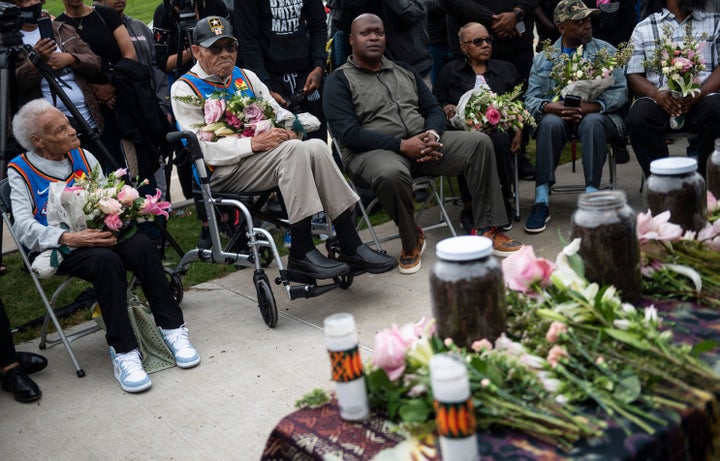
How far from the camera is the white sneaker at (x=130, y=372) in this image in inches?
150

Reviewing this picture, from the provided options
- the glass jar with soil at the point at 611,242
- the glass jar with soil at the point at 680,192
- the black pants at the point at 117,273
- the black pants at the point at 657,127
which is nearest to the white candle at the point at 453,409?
the glass jar with soil at the point at 611,242

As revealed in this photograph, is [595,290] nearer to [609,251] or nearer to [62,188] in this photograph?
[609,251]

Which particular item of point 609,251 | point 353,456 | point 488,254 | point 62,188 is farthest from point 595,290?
point 62,188

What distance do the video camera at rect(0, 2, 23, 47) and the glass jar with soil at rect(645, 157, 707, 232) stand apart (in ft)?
13.1

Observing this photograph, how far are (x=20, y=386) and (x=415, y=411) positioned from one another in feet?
9.61

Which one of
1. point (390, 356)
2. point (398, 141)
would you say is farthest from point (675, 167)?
point (398, 141)

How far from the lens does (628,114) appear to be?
5.48 metres

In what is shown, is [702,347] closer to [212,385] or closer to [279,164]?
[212,385]

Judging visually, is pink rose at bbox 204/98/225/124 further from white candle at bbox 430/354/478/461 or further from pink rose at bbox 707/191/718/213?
white candle at bbox 430/354/478/461

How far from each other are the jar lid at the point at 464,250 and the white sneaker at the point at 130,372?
7.92 feet

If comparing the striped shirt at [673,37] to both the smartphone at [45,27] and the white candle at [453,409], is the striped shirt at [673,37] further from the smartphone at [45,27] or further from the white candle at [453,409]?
the white candle at [453,409]

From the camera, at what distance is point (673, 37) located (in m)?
5.46

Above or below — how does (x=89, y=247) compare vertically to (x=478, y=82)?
below

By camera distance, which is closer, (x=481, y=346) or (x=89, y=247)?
(x=481, y=346)
